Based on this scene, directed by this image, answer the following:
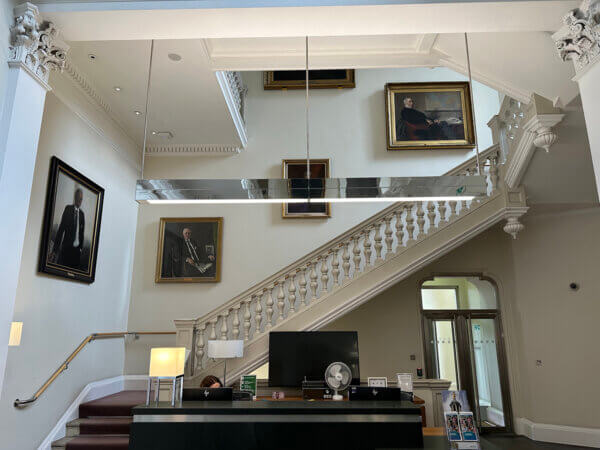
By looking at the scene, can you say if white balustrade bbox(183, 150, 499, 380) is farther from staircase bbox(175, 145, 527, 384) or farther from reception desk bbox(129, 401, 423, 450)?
reception desk bbox(129, 401, 423, 450)

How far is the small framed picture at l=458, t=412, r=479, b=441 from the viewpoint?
11.0 feet

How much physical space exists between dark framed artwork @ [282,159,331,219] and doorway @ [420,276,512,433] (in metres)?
2.54

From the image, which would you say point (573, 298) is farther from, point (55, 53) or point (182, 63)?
point (55, 53)

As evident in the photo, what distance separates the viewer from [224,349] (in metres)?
5.79

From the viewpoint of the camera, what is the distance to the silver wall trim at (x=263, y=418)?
155 inches

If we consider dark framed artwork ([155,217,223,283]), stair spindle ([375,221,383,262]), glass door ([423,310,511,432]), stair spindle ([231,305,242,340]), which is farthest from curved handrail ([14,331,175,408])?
glass door ([423,310,511,432])

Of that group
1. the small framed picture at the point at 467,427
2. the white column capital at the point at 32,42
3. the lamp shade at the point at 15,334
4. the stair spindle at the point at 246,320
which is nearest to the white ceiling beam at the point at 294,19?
the white column capital at the point at 32,42

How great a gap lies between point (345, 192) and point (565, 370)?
6326mm

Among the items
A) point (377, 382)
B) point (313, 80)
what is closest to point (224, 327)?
point (377, 382)

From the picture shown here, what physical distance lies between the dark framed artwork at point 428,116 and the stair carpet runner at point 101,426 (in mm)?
6659

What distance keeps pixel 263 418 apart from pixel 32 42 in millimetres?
3845

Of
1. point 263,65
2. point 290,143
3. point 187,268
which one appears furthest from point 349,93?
point 187,268

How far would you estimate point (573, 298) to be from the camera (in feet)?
25.3

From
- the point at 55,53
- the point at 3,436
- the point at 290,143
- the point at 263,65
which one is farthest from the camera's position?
the point at 290,143
